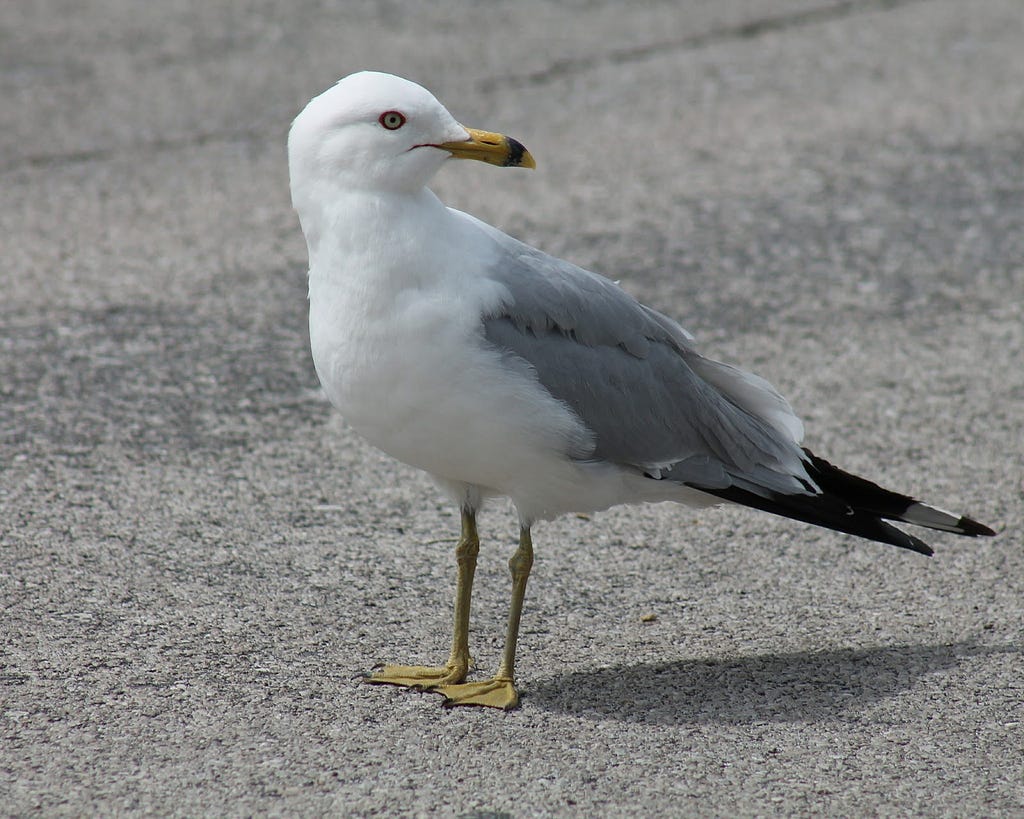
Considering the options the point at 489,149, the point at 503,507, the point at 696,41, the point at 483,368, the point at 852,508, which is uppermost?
the point at 489,149

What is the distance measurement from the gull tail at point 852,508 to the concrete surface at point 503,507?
0.30m

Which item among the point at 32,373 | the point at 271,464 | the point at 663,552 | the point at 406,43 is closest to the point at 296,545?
the point at 271,464

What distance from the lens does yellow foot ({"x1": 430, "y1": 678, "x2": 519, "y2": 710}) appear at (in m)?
3.50

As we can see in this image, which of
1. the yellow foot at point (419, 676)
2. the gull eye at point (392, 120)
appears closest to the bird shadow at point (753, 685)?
the yellow foot at point (419, 676)

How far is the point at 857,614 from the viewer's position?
401 centimetres

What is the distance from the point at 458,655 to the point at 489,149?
1.29 m

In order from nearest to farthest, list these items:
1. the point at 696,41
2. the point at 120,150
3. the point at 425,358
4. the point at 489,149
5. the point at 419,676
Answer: the point at 425,358 < the point at 489,149 < the point at 419,676 < the point at 120,150 < the point at 696,41

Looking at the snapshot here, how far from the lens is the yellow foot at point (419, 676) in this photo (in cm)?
356

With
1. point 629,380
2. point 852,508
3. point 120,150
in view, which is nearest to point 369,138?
point 629,380

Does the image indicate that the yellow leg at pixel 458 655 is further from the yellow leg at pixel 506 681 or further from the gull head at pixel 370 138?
the gull head at pixel 370 138

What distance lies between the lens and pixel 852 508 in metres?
3.73

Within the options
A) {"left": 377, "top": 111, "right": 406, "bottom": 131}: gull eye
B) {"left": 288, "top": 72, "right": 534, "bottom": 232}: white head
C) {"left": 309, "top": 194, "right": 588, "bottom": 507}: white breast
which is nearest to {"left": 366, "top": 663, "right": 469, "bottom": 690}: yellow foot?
{"left": 309, "top": 194, "right": 588, "bottom": 507}: white breast

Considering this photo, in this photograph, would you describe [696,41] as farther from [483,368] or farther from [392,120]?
[483,368]

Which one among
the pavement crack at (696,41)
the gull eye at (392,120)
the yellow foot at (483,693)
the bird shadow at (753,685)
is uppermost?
the gull eye at (392,120)
